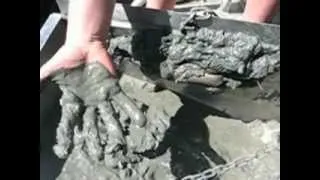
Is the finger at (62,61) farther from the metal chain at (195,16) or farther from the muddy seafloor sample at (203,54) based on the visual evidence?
the metal chain at (195,16)

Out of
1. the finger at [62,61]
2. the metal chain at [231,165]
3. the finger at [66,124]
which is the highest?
the finger at [62,61]

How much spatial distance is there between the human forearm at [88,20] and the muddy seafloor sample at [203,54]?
1.8 inches

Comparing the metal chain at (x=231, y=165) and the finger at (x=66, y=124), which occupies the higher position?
the finger at (x=66, y=124)

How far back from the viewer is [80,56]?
1.08 meters

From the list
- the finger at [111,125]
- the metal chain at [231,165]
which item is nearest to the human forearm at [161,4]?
the finger at [111,125]

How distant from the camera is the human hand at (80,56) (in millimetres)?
1070

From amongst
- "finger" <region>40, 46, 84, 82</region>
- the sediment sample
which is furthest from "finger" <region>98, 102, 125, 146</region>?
"finger" <region>40, 46, 84, 82</region>

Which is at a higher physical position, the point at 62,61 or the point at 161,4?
the point at 161,4

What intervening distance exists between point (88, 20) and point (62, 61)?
0.37 ft

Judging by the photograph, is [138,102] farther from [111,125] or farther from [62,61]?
[62,61]

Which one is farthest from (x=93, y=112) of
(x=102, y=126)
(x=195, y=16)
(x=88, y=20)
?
(x=195, y=16)
